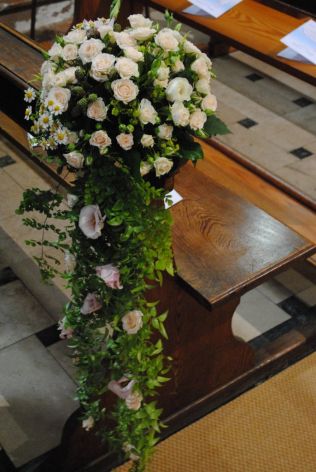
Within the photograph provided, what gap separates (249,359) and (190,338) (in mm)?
383

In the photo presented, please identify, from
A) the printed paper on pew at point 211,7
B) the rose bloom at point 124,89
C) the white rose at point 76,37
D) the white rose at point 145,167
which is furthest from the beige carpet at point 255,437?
the printed paper on pew at point 211,7

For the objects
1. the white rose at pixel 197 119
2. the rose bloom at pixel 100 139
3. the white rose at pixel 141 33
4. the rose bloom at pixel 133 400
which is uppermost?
the white rose at pixel 141 33

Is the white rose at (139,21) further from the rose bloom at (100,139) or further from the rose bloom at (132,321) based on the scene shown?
the rose bloom at (132,321)

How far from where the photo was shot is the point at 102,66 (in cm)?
206

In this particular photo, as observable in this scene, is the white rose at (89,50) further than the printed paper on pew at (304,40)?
No

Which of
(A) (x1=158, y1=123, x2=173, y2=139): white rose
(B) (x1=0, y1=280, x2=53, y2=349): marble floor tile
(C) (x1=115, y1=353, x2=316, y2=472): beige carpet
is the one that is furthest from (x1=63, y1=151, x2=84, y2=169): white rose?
(B) (x1=0, y1=280, x2=53, y2=349): marble floor tile

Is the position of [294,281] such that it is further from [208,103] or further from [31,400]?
[208,103]

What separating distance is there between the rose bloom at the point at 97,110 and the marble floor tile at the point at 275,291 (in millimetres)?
1757

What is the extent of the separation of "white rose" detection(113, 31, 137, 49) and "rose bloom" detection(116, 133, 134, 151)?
0.78 feet

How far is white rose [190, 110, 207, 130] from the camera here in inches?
84.7

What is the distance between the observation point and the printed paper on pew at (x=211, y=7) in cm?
390

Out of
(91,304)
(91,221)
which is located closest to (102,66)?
(91,221)

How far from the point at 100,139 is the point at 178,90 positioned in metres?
0.25

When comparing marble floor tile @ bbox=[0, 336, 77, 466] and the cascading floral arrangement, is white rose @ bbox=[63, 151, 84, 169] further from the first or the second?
marble floor tile @ bbox=[0, 336, 77, 466]
